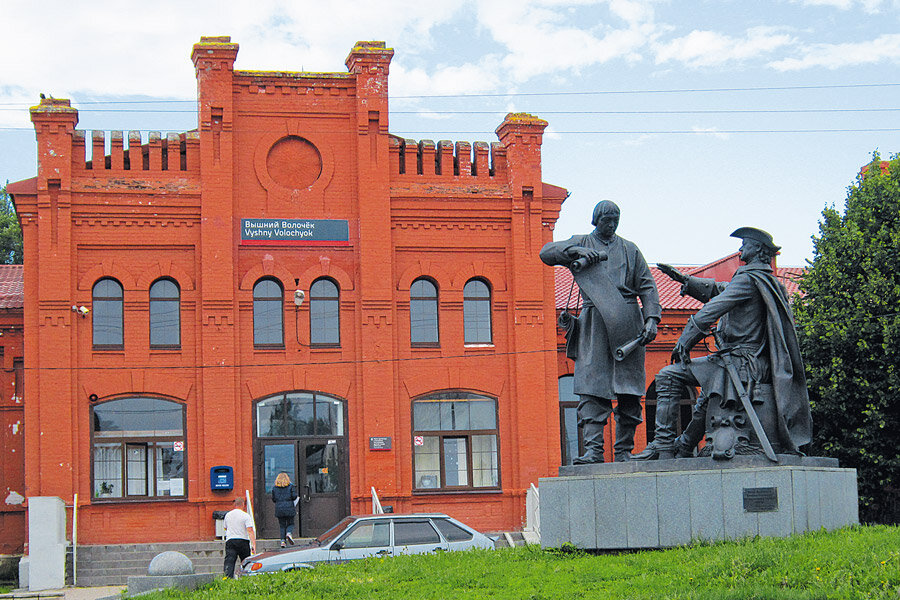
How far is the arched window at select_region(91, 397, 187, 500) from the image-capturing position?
28000mm

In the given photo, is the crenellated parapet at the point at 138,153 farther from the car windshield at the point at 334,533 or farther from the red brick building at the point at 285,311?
the car windshield at the point at 334,533

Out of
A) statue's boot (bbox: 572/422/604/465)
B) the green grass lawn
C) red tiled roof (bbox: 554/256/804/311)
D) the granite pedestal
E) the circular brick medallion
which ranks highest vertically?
the circular brick medallion

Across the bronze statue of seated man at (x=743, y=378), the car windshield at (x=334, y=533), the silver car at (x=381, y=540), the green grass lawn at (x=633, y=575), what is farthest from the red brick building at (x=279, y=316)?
the bronze statue of seated man at (x=743, y=378)

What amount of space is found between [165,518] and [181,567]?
1444 centimetres

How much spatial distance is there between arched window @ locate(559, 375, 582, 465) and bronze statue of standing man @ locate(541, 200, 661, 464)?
62.8ft

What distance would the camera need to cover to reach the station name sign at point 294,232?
29234 mm

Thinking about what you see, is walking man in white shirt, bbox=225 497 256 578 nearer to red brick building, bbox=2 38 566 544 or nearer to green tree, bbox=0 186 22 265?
red brick building, bbox=2 38 566 544

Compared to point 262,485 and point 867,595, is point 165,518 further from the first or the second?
point 867,595

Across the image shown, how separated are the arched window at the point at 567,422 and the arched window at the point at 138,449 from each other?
985 centimetres

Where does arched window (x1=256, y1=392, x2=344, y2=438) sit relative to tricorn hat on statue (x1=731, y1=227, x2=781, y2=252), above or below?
below

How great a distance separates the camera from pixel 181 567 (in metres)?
13.9

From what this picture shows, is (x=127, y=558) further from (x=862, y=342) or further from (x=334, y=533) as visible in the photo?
(x=862, y=342)

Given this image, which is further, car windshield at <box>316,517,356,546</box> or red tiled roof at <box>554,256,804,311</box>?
red tiled roof at <box>554,256,804,311</box>

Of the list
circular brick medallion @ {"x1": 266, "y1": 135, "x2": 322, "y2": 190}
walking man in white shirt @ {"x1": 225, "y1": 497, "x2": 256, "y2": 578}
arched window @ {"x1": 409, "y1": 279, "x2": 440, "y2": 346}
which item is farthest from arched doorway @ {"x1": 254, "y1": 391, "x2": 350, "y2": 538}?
walking man in white shirt @ {"x1": 225, "y1": 497, "x2": 256, "y2": 578}
